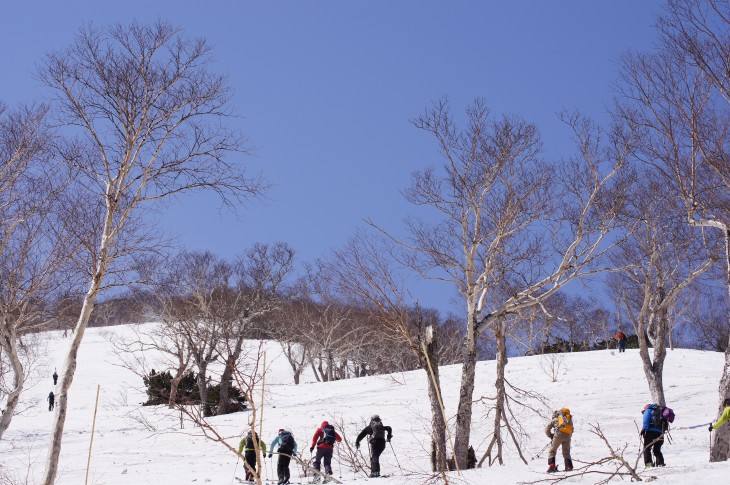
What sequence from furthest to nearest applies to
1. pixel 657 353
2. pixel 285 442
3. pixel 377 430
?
pixel 657 353 < pixel 377 430 < pixel 285 442

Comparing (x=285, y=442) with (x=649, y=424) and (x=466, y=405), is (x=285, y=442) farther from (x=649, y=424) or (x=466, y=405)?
(x=649, y=424)

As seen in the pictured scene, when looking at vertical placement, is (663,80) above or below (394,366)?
above

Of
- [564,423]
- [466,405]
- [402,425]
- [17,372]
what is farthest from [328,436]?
[402,425]

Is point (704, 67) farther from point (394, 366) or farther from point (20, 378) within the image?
point (394, 366)

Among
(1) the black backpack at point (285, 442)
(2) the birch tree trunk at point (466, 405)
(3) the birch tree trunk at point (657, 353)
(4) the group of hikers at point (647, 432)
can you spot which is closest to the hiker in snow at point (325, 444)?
(1) the black backpack at point (285, 442)

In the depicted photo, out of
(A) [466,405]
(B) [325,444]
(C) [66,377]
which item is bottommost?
(B) [325,444]

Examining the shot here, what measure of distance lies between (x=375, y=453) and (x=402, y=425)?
24.9 feet

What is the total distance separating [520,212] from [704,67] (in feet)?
14.2

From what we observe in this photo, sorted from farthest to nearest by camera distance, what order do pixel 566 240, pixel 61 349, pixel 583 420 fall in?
pixel 61 349 → pixel 583 420 → pixel 566 240

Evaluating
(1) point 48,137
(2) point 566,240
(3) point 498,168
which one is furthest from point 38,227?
(2) point 566,240

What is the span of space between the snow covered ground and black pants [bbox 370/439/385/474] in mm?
773

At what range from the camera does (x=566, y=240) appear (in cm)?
1419

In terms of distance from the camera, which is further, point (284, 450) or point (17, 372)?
point (17, 372)

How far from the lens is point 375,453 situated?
504 inches
